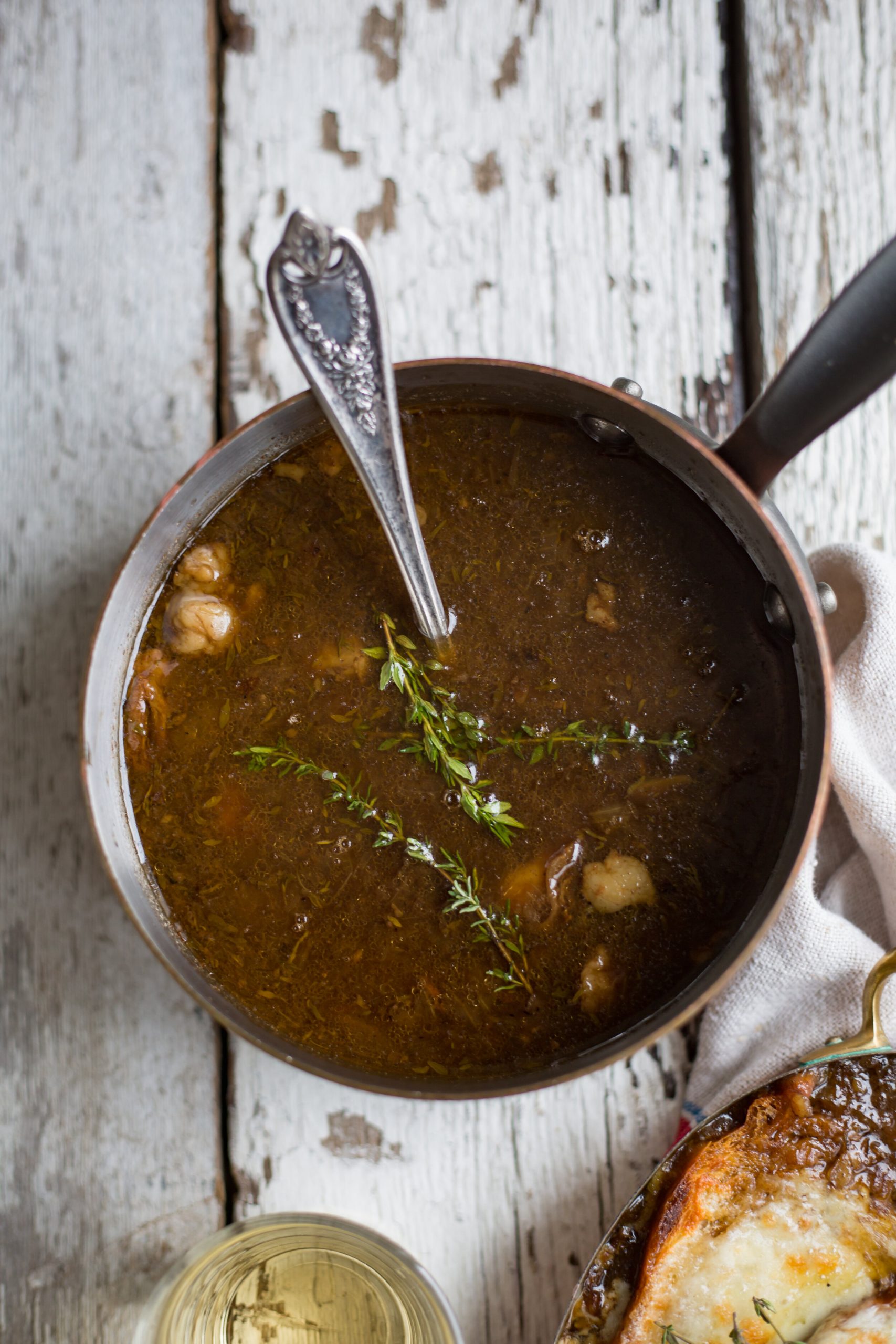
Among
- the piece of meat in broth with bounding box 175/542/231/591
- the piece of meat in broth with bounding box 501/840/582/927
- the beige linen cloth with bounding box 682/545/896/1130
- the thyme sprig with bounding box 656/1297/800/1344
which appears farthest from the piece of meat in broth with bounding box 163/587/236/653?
the thyme sprig with bounding box 656/1297/800/1344

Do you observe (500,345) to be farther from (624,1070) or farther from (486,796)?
(624,1070)

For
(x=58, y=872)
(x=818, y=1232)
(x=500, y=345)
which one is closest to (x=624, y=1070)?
(x=818, y=1232)

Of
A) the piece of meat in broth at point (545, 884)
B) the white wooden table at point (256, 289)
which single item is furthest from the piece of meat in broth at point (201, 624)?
the piece of meat in broth at point (545, 884)

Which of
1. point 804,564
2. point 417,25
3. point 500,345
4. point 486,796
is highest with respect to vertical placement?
point 417,25

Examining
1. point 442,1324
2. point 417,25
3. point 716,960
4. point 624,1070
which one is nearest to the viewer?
point 716,960

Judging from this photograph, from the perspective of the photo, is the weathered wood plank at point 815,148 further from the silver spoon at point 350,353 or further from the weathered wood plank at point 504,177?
the silver spoon at point 350,353

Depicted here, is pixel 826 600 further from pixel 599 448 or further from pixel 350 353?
pixel 350 353

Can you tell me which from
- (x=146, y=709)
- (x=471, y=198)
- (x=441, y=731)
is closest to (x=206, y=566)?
(x=146, y=709)
